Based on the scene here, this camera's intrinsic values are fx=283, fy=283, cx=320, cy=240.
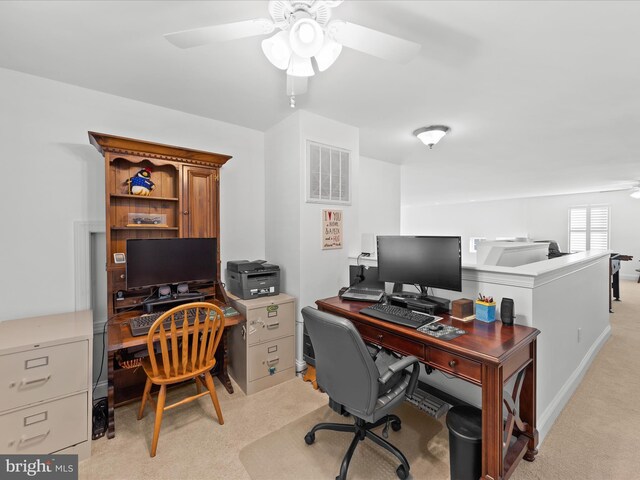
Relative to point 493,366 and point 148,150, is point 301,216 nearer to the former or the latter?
point 148,150

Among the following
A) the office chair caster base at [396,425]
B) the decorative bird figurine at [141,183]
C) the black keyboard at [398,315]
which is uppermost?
the decorative bird figurine at [141,183]

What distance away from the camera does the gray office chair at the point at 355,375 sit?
4.68ft

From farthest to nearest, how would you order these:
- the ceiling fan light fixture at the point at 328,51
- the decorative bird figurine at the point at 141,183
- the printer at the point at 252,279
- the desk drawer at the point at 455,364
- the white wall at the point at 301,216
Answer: the white wall at the point at 301,216 < the printer at the point at 252,279 < the decorative bird figurine at the point at 141,183 < the desk drawer at the point at 455,364 < the ceiling fan light fixture at the point at 328,51

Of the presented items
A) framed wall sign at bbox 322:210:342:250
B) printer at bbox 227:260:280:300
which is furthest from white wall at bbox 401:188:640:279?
printer at bbox 227:260:280:300

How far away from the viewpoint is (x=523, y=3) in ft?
4.78

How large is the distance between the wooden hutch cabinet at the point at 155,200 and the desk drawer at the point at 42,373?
464 millimetres

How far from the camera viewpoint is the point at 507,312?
66.9 inches

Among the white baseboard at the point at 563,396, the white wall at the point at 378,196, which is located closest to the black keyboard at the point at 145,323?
the white baseboard at the point at 563,396

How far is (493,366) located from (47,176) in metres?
3.20

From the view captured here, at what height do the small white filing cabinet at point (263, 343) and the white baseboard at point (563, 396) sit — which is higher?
the small white filing cabinet at point (263, 343)

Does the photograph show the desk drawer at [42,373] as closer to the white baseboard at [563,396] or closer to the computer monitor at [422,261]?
the computer monitor at [422,261]

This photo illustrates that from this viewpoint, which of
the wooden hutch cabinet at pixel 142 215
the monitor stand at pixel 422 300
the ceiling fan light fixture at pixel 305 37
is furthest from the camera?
the wooden hutch cabinet at pixel 142 215

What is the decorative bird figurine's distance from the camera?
2.33 metres

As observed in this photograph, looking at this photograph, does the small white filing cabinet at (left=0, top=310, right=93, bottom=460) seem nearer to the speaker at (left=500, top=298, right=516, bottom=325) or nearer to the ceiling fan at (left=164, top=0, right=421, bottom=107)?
the ceiling fan at (left=164, top=0, right=421, bottom=107)
